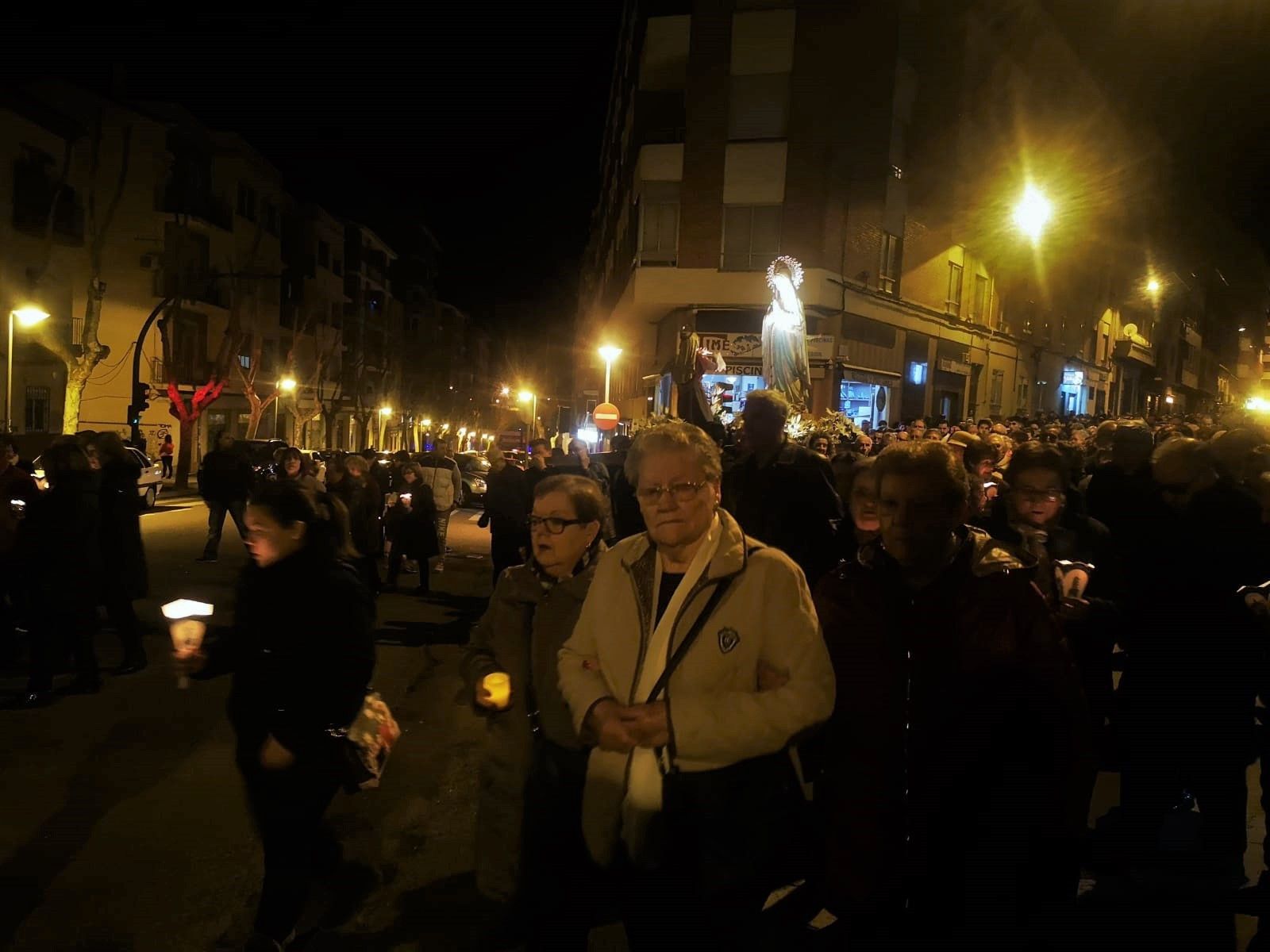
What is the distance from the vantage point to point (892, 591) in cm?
254

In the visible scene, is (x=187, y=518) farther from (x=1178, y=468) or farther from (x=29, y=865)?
(x=1178, y=468)

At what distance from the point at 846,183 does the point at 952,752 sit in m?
26.6

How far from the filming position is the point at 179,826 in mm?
4625

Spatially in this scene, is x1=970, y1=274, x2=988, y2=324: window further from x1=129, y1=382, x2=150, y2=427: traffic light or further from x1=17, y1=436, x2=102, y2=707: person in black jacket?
x1=17, y1=436, x2=102, y2=707: person in black jacket

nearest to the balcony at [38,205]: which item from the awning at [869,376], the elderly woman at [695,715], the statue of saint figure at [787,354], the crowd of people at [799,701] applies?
the statue of saint figure at [787,354]

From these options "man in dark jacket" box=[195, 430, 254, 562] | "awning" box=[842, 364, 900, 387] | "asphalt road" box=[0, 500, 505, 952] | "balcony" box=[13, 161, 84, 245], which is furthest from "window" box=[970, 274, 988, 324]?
"asphalt road" box=[0, 500, 505, 952]

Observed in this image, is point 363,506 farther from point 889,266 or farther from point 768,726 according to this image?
point 889,266

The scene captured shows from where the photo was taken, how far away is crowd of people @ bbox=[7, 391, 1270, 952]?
2475mm

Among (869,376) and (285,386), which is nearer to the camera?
(869,376)

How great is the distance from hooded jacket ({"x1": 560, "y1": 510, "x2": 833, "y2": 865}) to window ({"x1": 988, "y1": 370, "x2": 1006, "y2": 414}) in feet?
123

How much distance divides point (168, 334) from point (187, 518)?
70.2ft

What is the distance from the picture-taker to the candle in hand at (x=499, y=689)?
2.91 meters

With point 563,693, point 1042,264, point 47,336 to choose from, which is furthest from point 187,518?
point 1042,264

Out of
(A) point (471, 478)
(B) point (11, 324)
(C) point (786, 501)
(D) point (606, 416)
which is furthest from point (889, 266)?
(B) point (11, 324)
